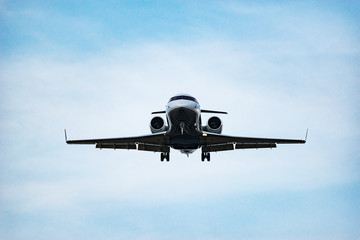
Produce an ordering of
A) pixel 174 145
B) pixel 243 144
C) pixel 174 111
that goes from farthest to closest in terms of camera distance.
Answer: pixel 243 144 → pixel 174 145 → pixel 174 111

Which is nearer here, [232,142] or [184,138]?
[184,138]

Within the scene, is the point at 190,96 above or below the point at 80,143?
above

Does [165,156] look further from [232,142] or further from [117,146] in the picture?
[232,142]

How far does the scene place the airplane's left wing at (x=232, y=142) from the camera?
38634 mm

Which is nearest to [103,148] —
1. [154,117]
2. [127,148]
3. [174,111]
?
[127,148]

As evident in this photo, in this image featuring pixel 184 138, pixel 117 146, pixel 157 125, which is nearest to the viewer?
pixel 184 138

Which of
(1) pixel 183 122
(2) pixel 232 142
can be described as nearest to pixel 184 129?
(1) pixel 183 122

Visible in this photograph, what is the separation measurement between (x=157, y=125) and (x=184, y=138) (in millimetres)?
2485

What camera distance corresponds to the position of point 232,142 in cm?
4069

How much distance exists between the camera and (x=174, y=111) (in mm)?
35781

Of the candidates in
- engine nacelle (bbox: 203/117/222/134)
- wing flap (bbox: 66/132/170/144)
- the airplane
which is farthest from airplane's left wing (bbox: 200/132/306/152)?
wing flap (bbox: 66/132/170/144)

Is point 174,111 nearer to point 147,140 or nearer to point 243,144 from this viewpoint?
point 147,140

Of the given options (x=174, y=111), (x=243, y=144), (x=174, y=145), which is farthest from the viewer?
(x=243, y=144)

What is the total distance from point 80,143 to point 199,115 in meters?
9.20
